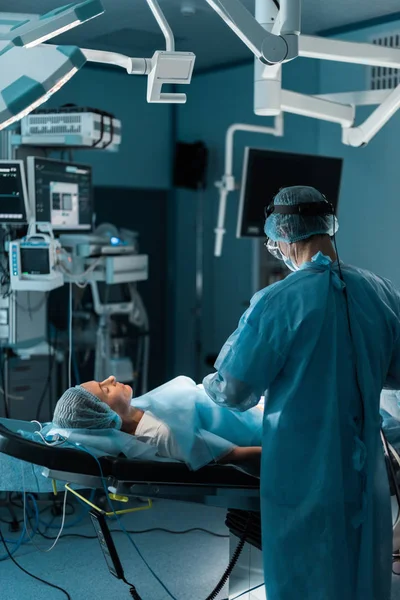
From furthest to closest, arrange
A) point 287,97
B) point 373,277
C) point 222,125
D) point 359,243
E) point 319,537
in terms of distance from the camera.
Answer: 1. point 222,125
2. point 359,243
3. point 287,97
4. point 373,277
5. point 319,537

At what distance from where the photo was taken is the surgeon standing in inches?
85.3

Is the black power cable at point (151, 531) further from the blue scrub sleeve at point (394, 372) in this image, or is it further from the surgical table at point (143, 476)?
the blue scrub sleeve at point (394, 372)

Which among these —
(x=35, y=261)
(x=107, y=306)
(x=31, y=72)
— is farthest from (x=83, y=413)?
(x=107, y=306)

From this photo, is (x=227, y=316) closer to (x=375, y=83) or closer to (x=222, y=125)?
(x=222, y=125)

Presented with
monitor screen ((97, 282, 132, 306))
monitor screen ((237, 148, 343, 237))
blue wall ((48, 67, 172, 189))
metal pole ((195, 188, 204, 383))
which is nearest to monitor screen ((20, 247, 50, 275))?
monitor screen ((97, 282, 132, 306))

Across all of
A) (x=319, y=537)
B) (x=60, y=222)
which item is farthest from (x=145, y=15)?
(x=319, y=537)

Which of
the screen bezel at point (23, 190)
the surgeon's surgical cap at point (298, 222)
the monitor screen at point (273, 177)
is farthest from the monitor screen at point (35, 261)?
the surgeon's surgical cap at point (298, 222)

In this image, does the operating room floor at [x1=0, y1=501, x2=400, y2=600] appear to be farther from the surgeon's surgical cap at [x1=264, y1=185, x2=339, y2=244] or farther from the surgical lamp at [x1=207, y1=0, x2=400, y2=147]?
the surgical lamp at [x1=207, y1=0, x2=400, y2=147]

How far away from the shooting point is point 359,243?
4641 mm

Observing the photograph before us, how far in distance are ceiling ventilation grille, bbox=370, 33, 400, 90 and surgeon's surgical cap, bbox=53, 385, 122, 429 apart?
2752 mm

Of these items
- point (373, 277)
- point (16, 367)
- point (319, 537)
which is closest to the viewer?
point (319, 537)

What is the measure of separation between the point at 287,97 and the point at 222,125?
2588mm

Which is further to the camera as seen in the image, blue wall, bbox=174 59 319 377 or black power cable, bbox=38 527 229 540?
blue wall, bbox=174 59 319 377

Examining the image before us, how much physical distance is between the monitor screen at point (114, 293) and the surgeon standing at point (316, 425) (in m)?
2.19
